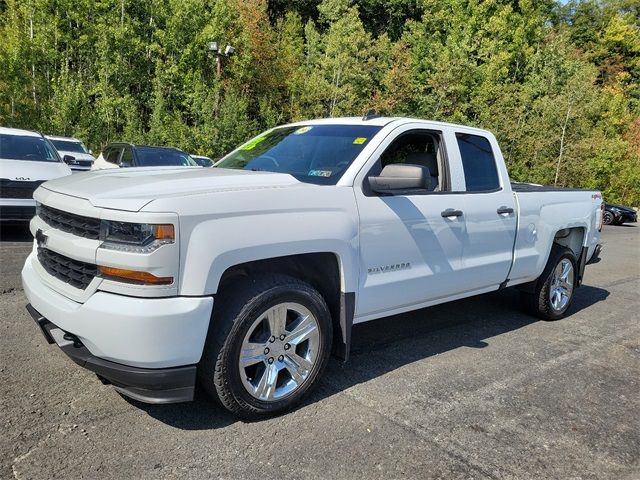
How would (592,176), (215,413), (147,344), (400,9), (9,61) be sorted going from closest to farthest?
1. (147,344)
2. (215,413)
3. (9,61)
4. (592,176)
5. (400,9)

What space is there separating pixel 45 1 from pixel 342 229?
88.7ft

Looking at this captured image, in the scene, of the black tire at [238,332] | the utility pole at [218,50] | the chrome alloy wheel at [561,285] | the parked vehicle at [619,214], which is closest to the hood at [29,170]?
the black tire at [238,332]

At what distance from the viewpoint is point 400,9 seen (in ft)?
146

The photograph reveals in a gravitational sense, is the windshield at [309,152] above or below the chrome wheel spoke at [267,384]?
above

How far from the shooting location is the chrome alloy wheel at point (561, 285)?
5705mm

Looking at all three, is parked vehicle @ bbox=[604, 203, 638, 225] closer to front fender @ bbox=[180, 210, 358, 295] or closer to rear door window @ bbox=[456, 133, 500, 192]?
rear door window @ bbox=[456, 133, 500, 192]

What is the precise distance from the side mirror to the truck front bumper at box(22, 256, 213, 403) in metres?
1.47

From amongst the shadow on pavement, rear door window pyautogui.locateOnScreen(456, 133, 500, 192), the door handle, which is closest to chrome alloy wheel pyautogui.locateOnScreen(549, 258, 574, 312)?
the shadow on pavement

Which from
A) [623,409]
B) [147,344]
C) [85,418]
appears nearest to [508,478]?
[623,409]

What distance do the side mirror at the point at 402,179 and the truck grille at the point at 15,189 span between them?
261 inches

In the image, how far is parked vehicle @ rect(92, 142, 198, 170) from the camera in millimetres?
Result: 12337

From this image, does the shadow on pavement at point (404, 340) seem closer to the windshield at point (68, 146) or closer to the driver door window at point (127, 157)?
the driver door window at point (127, 157)

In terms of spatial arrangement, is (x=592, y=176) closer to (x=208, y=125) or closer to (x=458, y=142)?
(x=208, y=125)

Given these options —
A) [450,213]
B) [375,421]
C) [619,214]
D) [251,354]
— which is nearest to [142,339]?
[251,354]
